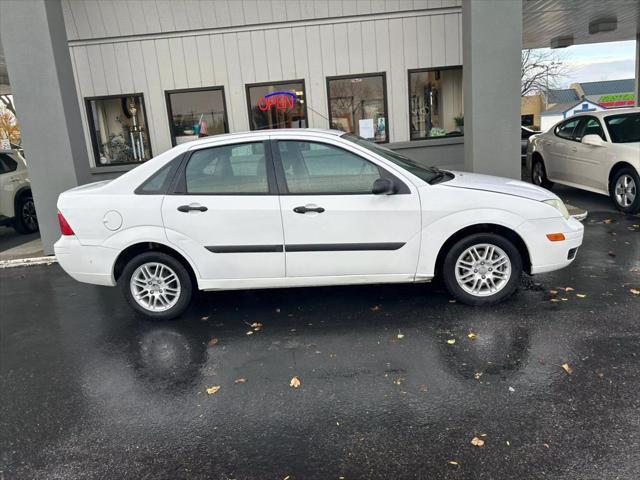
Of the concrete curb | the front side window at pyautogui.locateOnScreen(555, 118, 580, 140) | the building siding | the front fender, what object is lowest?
the concrete curb

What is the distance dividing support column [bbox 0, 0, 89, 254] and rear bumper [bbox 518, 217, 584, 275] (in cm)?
651

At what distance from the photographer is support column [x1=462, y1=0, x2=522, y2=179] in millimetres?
7414

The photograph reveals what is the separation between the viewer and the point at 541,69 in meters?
40.8

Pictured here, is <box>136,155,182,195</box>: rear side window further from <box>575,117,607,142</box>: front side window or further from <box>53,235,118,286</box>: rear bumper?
<box>575,117,607,142</box>: front side window

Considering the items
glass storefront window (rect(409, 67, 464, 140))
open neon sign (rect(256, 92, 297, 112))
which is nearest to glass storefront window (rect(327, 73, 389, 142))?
glass storefront window (rect(409, 67, 464, 140))

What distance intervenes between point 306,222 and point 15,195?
26.6 feet

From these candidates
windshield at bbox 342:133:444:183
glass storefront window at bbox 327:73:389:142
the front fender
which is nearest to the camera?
the front fender

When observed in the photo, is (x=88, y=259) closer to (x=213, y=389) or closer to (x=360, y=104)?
(x=213, y=389)

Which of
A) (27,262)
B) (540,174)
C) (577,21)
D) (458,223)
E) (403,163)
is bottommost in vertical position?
(27,262)

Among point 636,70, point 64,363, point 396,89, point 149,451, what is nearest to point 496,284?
point 149,451

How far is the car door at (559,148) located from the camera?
1003cm

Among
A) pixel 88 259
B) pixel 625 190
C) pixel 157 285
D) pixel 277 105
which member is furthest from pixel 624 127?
pixel 88 259

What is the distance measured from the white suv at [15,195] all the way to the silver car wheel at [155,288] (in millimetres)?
6558

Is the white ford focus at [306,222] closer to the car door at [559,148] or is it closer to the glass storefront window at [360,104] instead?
the glass storefront window at [360,104]
